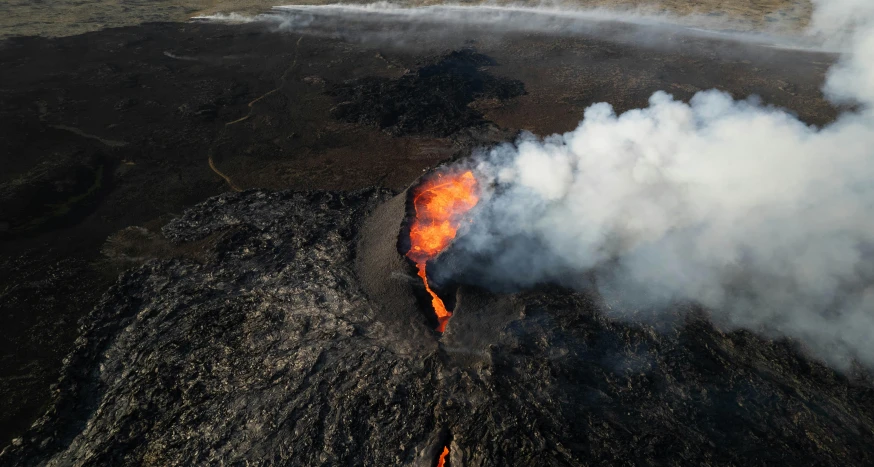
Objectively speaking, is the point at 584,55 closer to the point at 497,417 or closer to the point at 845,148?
the point at 845,148

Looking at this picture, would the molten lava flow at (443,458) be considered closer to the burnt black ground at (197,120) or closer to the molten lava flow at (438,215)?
the molten lava flow at (438,215)

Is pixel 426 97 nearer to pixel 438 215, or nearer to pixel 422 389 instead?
pixel 438 215

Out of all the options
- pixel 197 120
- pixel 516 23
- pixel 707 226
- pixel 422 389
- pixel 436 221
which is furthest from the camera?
pixel 516 23

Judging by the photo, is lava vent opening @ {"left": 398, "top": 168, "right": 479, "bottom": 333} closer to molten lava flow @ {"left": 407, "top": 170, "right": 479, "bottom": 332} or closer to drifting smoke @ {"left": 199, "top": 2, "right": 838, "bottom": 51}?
molten lava flow @ {"left": 407, "top": 170, "right": 479, "bottom": 332}

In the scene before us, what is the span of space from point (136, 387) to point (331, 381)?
16.1ft

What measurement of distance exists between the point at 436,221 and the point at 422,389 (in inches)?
259

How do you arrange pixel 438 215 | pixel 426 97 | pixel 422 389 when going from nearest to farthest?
1. pixel 422 389
2. pixel 438 215
3. pixel 426 97

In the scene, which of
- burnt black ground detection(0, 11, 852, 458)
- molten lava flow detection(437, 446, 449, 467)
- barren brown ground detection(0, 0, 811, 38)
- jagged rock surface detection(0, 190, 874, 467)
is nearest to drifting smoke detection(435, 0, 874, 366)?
jagged rock surface detection(0, 190, 874, 467)

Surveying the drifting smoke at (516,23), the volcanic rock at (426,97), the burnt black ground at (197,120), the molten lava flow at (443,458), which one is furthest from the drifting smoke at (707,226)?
the drifting smoke at (516,23)

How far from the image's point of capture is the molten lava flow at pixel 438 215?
14.1 meters

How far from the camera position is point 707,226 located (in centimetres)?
1525

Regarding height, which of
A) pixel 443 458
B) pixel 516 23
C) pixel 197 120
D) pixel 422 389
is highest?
pixel 516 23

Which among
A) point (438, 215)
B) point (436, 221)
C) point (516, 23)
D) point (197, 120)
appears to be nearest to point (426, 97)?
point (197, 120)

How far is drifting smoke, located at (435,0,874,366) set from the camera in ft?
44.4
